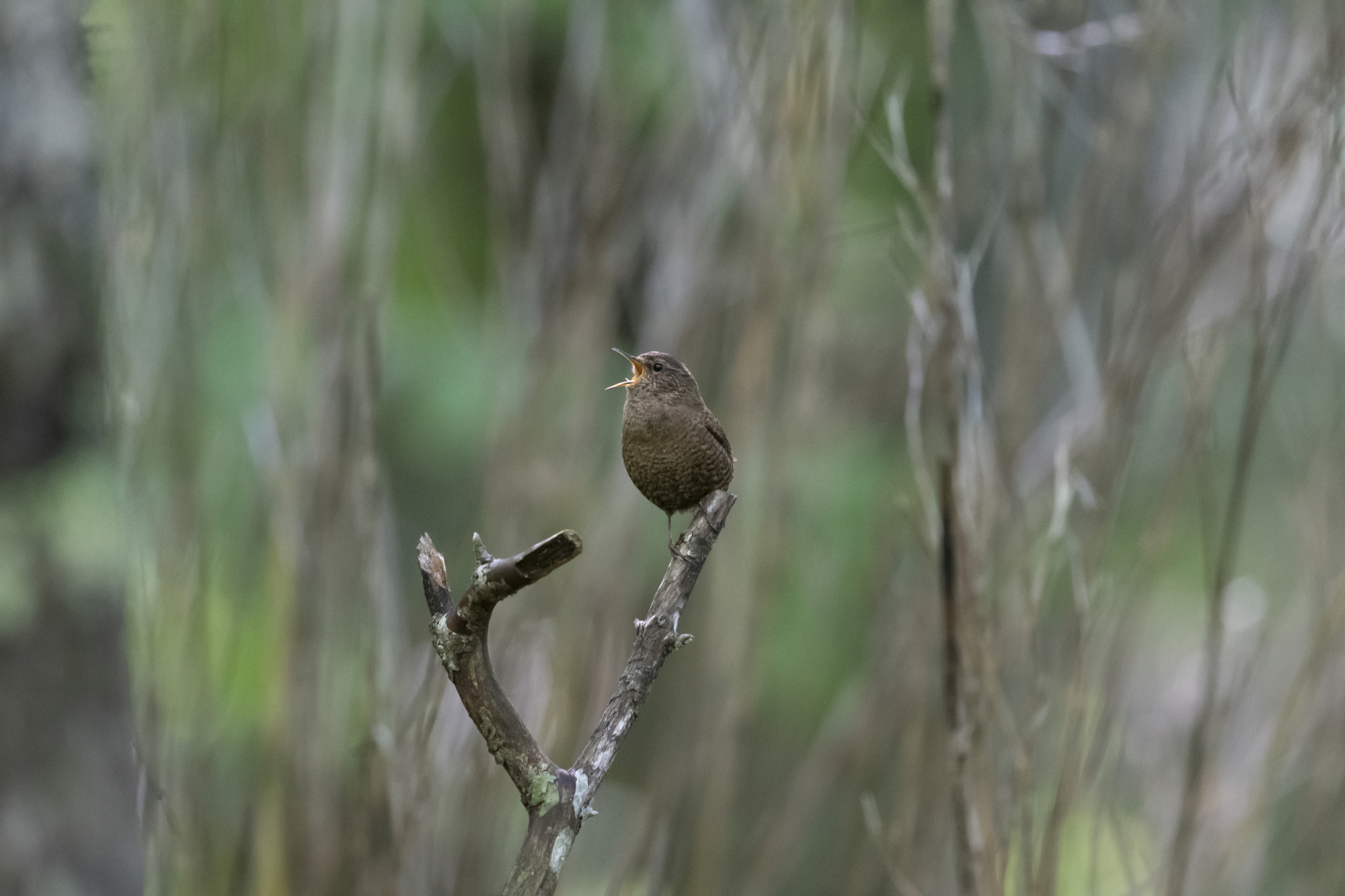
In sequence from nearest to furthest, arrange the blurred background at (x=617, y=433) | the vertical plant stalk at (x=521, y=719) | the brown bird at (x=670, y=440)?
the vertical plant stalk at (x=521, y=719) < the brown bird at (x=670, y=440) < the blurred background at (x=617, y=433)

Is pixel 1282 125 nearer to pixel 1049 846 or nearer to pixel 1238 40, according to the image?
pixel 1238 40

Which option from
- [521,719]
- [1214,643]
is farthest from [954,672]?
[521,719]

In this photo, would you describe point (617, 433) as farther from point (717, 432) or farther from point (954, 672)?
point (717, 432)

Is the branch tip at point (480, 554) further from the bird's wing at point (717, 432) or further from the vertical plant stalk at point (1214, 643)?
the vertical plant stalk at point (1214, 643)

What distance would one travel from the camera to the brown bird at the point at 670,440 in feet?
3.17

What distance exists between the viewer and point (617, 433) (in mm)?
2965

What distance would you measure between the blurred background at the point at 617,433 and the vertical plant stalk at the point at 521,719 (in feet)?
2.31

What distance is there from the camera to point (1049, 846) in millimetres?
1530

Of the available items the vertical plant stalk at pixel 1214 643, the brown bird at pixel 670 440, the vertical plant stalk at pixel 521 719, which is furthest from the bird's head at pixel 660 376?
the vertical plant stalk at pixel 1214 643

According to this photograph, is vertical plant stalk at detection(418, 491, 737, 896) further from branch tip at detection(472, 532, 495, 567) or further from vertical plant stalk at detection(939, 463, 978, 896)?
vertical plant stalk at detection(939, 463, 978, 896)

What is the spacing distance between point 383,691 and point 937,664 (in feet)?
4.26

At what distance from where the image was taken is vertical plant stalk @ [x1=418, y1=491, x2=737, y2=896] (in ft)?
2.59

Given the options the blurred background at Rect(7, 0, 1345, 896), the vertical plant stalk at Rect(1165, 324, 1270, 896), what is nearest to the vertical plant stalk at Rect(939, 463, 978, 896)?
the blurred background at Rect(7, 0, 1345, 896)

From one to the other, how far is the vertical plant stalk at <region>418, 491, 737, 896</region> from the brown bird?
0.14 m
